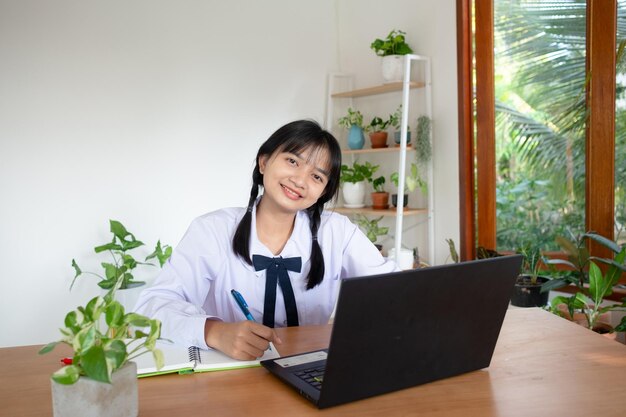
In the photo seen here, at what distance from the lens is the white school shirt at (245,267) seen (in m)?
1.63

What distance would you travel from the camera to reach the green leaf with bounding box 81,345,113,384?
76 centimetres

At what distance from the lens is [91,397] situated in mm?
801

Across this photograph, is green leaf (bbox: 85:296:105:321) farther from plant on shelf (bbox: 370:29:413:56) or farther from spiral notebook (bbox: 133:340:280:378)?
plant on shelf (bbox: 370:29:413:56)

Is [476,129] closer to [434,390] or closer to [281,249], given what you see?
[281,249]

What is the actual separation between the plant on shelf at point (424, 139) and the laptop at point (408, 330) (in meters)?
2.41

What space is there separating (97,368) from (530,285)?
220 centimetres

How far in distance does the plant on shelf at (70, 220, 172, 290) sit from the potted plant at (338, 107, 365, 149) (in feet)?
4.55

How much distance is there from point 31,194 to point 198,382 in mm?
2668

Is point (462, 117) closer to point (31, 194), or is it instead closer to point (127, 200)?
point (127, 200)

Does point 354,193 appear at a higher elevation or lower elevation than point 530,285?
higher

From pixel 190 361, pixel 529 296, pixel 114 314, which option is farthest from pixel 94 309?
pixel 529 296

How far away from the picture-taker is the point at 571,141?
111 inches

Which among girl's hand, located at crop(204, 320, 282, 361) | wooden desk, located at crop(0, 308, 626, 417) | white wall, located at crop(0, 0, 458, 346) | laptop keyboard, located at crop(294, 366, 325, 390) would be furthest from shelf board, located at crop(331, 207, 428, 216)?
laptop keyboard, located at crop(294, 366, 325, 390)

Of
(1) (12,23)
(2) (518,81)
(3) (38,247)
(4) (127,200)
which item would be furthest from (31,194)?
(2) (518,81)
